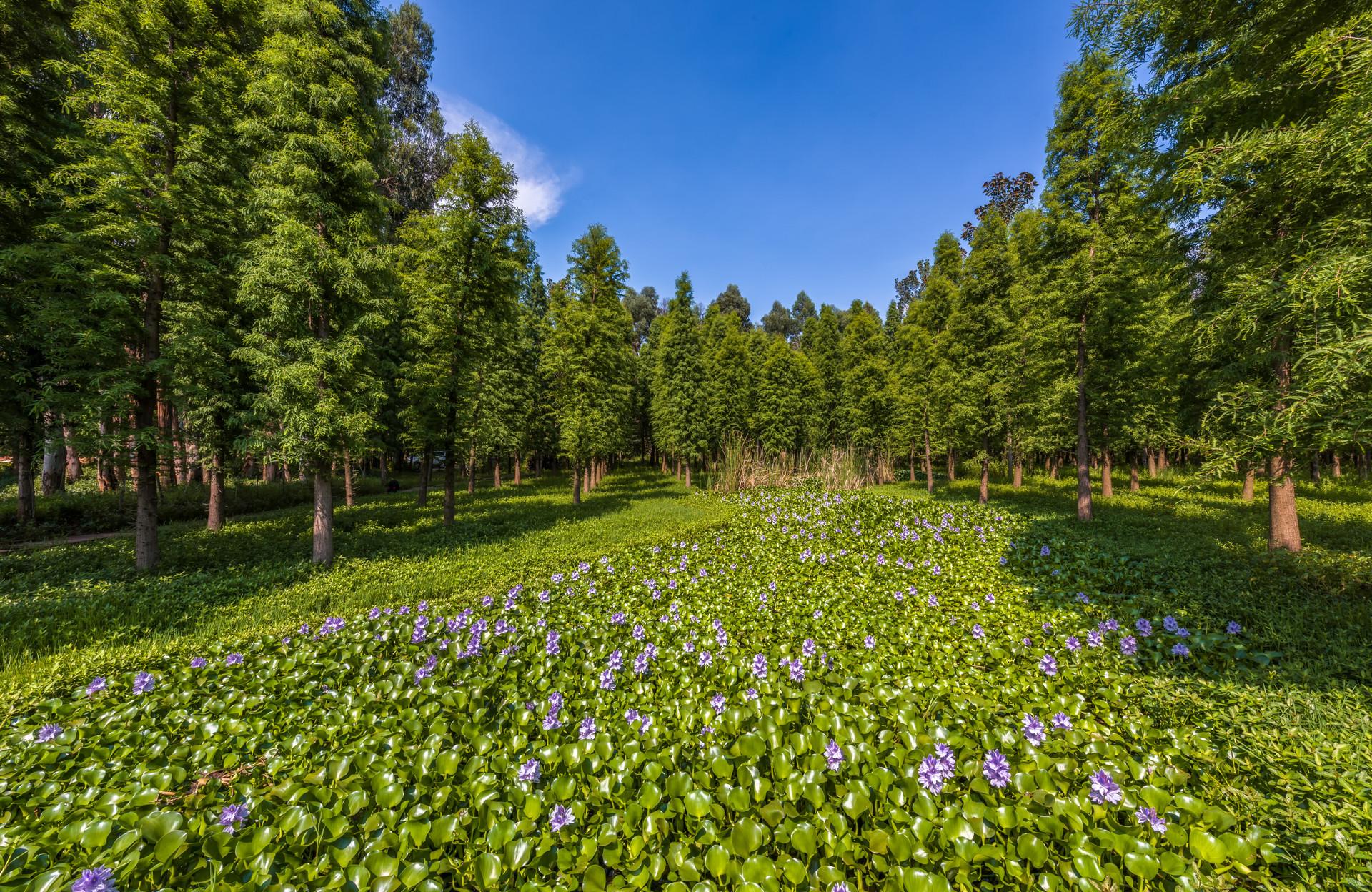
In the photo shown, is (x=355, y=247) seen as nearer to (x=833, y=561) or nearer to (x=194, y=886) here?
(x=194, y=886)

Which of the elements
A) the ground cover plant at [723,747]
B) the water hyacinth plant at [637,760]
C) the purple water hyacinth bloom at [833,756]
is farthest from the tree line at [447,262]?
the purple water hyacinth bloom at [833,756]

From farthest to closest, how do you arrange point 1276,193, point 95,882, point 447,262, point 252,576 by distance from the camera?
point 447,262
point 252,576
point 1276,193
point 95,882

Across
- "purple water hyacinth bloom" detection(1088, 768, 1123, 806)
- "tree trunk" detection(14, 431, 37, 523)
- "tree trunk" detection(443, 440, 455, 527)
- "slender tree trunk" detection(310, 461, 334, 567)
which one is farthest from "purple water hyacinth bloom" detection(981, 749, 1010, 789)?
"tree trunk" detection(14, 431, 37, 523)

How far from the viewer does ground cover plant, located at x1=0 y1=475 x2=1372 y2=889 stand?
238cm

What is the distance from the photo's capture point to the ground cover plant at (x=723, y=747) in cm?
238

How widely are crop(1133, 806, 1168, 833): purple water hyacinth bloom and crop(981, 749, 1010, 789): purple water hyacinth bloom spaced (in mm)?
577

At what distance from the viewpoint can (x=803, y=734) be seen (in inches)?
128

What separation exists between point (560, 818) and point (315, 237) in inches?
422

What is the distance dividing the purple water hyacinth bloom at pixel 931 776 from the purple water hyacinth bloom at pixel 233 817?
3909 millimetres

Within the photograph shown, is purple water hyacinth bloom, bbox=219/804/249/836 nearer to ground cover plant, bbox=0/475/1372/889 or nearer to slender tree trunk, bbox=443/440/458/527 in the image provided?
ground cover plant, bbox=0/475/1372/889

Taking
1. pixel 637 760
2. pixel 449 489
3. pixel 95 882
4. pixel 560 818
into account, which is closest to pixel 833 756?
pixel 637 760

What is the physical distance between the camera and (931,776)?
8.91 feet

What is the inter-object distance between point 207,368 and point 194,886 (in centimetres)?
1034

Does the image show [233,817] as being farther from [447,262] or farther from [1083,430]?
[1083,430]
